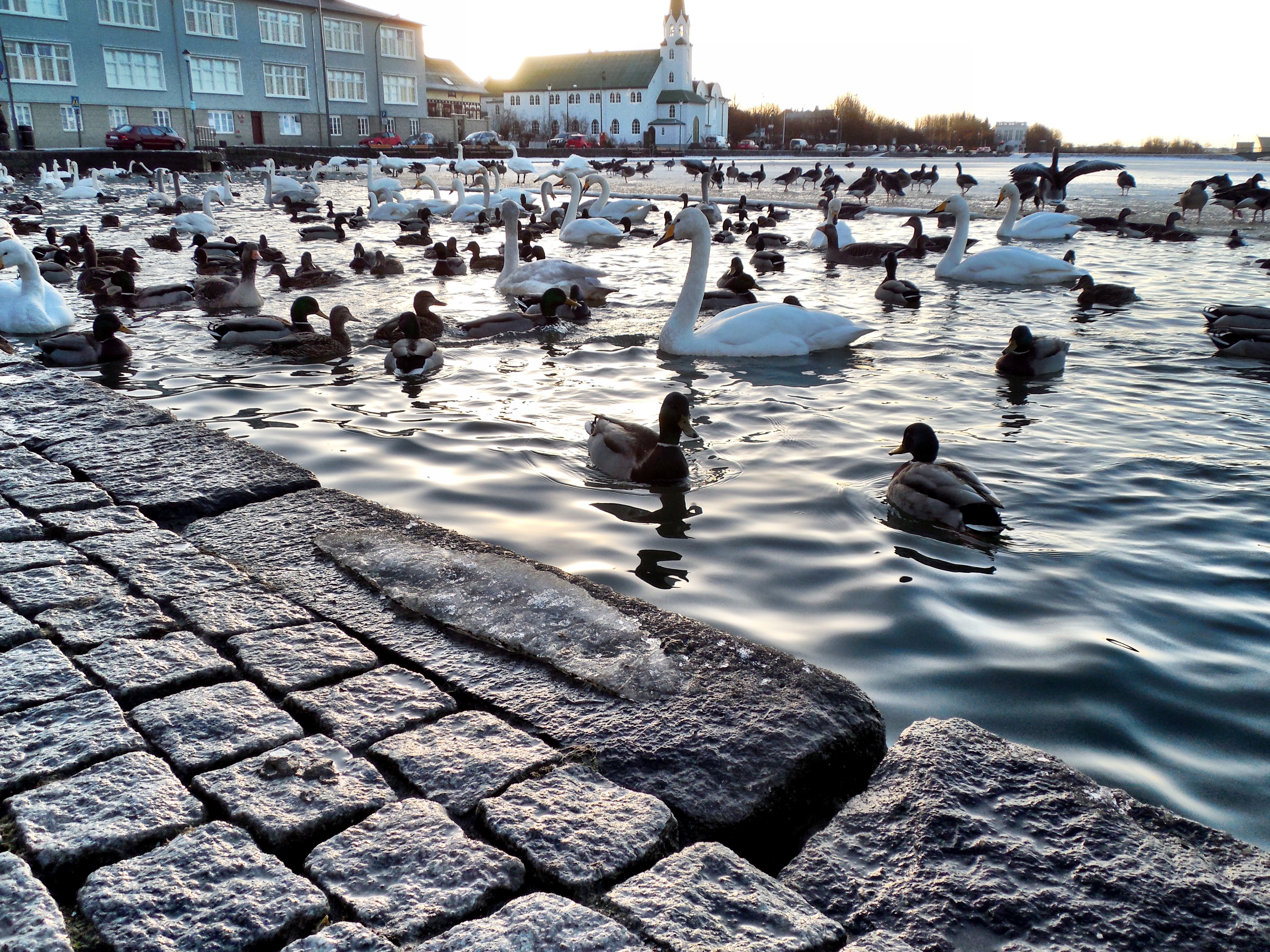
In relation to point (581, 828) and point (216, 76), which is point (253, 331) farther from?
point (216, 76)

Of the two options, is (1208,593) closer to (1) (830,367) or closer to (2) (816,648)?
(2) (816,648)

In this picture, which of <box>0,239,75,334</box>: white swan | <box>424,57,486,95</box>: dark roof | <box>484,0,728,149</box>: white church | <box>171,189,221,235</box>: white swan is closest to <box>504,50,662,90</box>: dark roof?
<box>484,0,728,149</box>: white church

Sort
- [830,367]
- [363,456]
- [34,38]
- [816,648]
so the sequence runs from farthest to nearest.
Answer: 1. [34,38]
2. [830,367]
3. [363,456]
4. [816,648]

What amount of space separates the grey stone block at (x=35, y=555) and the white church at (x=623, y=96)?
11036cm

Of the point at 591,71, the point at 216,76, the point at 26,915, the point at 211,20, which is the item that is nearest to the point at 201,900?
the point at 26,915

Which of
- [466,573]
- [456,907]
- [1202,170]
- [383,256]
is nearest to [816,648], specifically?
[466,573]

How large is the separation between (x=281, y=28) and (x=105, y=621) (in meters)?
72.9

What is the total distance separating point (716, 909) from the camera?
6.38 ft

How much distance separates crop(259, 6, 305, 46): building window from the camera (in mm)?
63250

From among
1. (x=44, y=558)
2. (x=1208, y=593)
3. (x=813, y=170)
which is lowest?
(x=1208, y=593)

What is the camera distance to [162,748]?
2363mm

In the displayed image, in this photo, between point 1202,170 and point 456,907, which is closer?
point 456,907

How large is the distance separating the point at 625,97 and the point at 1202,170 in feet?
262

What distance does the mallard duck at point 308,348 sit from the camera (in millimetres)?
9273
